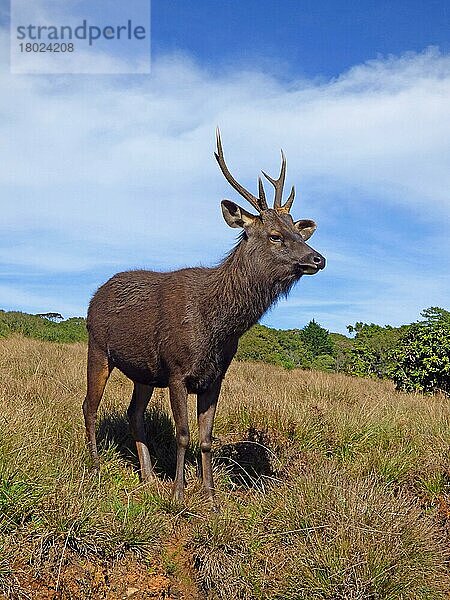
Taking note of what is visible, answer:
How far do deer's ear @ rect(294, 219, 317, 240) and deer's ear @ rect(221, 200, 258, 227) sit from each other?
22.1 inches

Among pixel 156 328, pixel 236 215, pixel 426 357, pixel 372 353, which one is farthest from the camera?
pixel 372 353

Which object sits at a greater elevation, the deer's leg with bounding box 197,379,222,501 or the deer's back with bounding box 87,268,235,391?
the deer's back with bounding box 87,268,235,391

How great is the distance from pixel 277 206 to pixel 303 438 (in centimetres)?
256

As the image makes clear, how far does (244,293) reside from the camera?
5.45 metres

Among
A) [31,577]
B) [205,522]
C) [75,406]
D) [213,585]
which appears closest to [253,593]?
[213,585]

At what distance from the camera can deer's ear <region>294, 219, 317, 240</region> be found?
5.92 m

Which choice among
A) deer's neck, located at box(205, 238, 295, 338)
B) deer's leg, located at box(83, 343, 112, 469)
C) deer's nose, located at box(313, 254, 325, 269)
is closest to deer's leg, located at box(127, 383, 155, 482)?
deer's leg, located at box(83, 343, 112, 469)

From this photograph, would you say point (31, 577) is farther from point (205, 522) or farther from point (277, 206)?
point (277, 206)

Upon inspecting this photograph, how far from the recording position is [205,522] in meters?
4.99

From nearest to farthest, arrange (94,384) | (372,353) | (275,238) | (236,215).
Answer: (275,238)
(236,215)
(94,384)
(372,353)

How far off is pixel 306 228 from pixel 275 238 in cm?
67

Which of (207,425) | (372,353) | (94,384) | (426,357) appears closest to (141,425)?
(94,384)

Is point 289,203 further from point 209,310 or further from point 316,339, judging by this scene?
point 316,339

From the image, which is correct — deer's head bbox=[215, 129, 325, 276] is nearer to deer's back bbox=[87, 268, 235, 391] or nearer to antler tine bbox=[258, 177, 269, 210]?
antler tine bbox=[258, 177, 269, 210]
